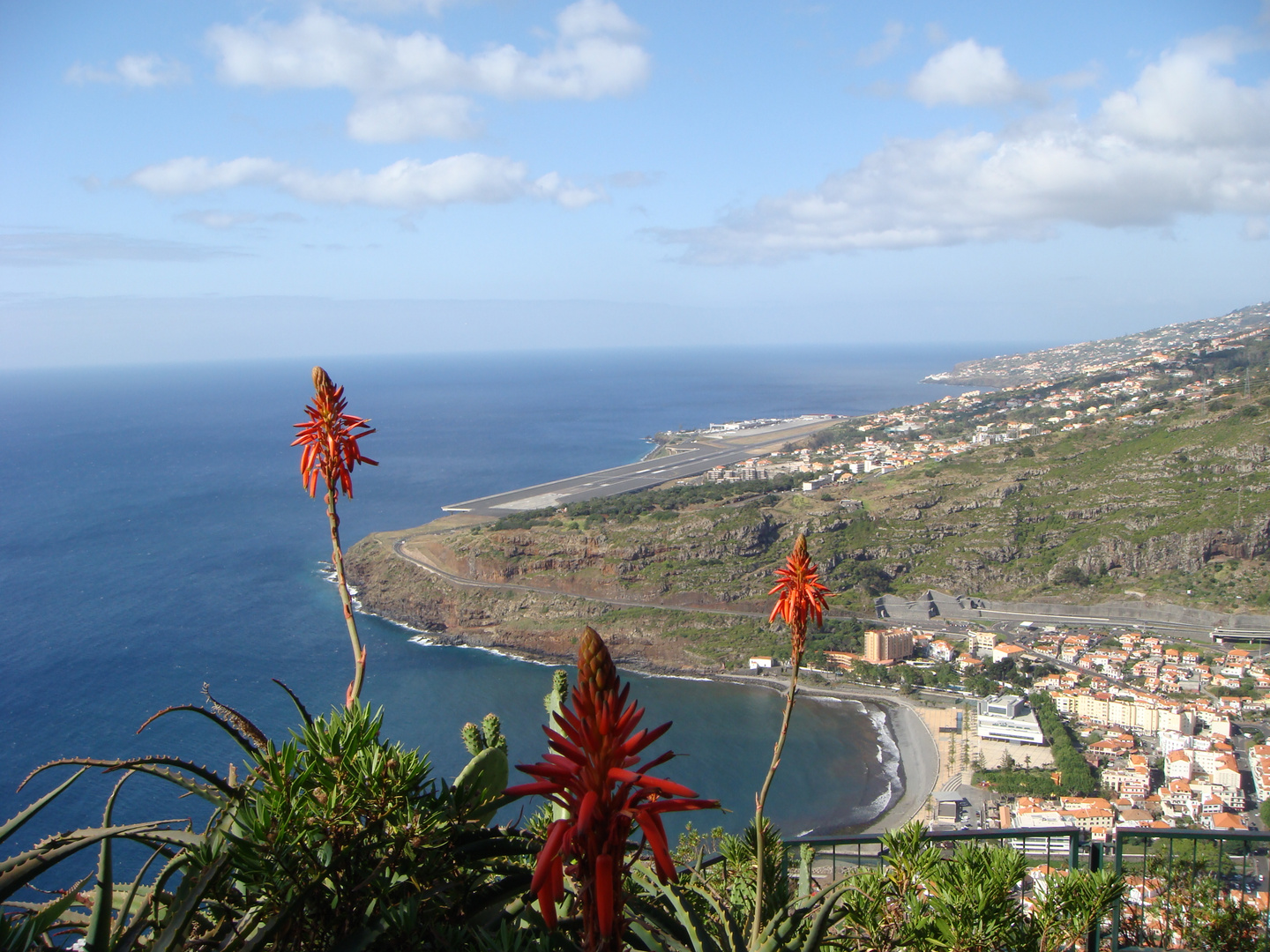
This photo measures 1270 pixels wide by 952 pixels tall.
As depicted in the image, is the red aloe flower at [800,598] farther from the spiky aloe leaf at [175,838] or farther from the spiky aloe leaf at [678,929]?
the spiky aloe leaf at [175,838]

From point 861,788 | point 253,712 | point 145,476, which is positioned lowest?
point 861,788

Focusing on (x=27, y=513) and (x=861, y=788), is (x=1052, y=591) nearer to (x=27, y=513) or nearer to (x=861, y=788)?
(x=861, y=788)

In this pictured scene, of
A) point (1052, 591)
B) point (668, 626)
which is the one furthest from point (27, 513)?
point (1052, 591)

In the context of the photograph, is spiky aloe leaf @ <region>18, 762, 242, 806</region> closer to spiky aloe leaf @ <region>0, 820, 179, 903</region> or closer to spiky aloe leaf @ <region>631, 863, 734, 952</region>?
spiky aloe leaf @ <region>0, 820, 179, 903</region>

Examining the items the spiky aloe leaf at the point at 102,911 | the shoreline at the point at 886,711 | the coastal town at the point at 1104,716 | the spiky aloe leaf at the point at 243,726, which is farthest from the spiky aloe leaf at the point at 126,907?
the coastal town at the point at 1104,716

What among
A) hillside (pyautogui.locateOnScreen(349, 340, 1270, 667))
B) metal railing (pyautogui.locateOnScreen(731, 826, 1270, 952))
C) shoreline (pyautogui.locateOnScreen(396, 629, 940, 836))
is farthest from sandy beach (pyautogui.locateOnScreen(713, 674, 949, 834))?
metal railing (pyautogui.locateOnScreen(731, 826, 1270, 952))

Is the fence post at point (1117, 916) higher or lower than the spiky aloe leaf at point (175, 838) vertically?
lower

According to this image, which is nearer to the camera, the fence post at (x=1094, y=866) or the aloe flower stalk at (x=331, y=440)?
the aloe flower stalk at (x=331, y=440)
